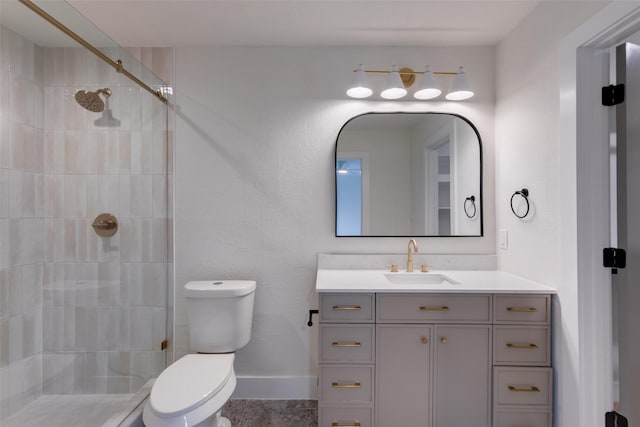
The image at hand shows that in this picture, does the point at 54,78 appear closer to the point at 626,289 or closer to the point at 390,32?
the point at 390,32

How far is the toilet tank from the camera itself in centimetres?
189

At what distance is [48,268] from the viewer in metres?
1.84

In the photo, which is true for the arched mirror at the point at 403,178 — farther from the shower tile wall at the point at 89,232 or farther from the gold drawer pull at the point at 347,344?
the shower tile wall at the point at 89,232

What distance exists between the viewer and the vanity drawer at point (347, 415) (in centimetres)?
164

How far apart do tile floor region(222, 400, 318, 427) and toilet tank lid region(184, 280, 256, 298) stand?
2.45 ft

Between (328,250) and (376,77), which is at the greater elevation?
(376,77)

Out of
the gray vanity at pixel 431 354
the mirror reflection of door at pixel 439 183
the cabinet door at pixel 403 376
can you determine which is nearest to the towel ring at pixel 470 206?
the mirror reflection of door at pixel 439 183

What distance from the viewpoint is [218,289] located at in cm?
189

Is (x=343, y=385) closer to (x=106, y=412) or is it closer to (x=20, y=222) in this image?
(x=106, y=412)

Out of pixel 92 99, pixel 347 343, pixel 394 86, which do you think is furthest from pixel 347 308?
pixel 92 99

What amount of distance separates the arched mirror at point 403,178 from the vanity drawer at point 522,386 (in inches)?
34.4

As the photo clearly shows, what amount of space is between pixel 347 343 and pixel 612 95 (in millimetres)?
1642

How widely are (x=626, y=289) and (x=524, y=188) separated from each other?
0.69 metres

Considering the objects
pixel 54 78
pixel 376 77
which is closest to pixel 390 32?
pixel 376 77
